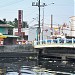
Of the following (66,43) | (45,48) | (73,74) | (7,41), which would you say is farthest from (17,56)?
(73,74)

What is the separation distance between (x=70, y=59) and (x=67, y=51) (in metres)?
2.86

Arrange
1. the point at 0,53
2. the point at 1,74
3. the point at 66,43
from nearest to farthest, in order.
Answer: the point at 1,74 < the point at 66,43 < the point at 0,53

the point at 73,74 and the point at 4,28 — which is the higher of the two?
the point at 4,28

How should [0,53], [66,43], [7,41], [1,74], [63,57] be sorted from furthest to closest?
[7,41] < [0,53] < [63,57] < [66,43] < [1,74]

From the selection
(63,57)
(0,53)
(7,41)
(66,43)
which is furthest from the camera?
(7,41)

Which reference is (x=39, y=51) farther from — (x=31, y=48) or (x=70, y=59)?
(x=70, y=59)

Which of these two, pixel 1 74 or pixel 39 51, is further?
pixel 39 51

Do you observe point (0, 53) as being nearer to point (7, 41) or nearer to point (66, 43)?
point (66, 43)

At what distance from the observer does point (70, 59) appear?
4731cm

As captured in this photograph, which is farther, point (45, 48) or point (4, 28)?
point (4, 28)

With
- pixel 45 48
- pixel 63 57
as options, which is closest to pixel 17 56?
pixel 45 48

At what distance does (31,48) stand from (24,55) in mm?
1598

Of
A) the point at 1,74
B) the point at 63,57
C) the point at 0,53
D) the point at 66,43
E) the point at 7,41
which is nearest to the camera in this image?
the point at 1,74

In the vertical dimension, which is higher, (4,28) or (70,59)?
(4,28)
